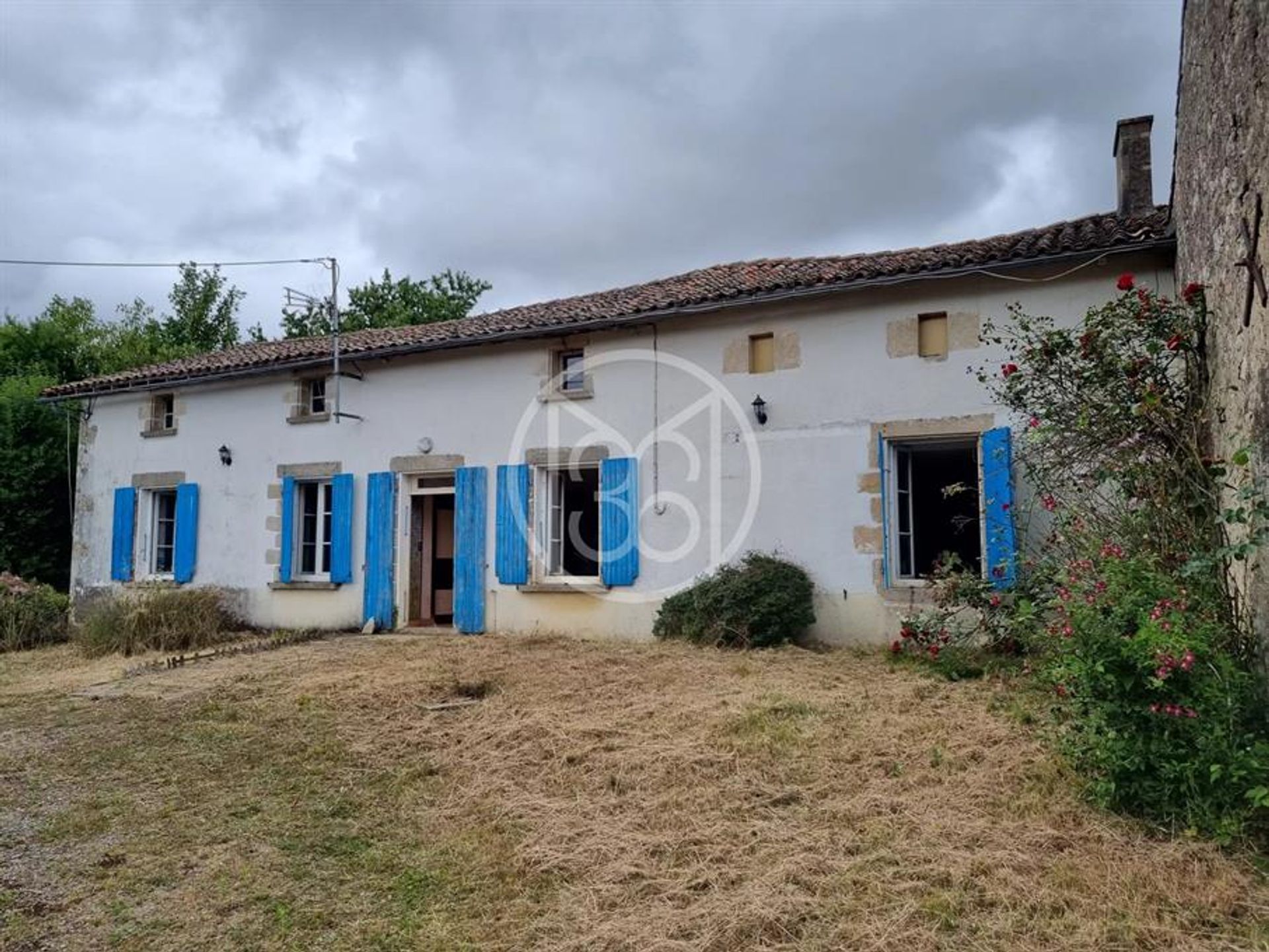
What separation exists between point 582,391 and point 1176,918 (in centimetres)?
730

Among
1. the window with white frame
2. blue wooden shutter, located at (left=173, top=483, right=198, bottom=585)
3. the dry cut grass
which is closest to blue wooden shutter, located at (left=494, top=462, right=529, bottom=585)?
the window with white frame

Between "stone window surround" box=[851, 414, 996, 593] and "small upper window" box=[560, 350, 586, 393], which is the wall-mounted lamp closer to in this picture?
"stone window surround" box=[851, 414, 996, 593]

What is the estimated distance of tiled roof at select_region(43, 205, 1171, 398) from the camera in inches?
275

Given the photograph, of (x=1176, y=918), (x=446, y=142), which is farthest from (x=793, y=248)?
(x=1176, y=918)

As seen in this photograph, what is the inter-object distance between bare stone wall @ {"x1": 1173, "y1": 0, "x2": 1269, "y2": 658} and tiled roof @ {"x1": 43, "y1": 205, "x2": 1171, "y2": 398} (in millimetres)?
1486

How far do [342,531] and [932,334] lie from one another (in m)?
7.38

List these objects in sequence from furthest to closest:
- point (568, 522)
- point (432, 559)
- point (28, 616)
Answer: point (28, 616) → point (432, 559) → point (568, 522)

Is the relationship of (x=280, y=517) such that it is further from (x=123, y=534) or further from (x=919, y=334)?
(x=919, y=334)

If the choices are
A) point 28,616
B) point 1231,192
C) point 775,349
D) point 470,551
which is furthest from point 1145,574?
point 28,616

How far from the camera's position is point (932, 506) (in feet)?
33.2

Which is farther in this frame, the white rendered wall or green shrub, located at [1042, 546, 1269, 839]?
the white rendered wall

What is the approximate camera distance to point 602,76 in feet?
32.8

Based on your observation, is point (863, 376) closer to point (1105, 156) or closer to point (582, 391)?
point (582, 391)

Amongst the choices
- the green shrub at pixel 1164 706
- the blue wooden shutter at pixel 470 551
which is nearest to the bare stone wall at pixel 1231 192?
the green shrub at pixel 1164 706
